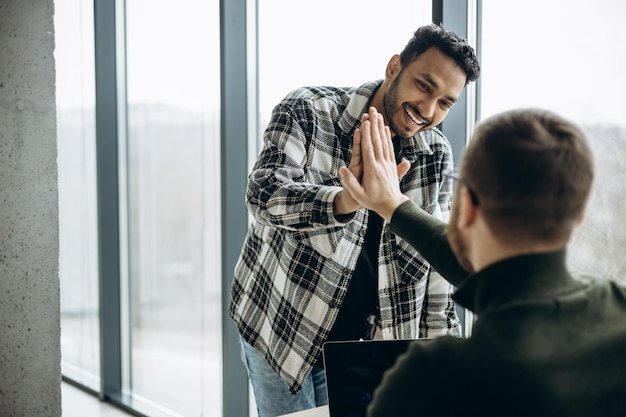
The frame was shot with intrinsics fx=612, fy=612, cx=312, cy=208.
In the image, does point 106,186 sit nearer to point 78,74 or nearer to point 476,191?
point 78,74

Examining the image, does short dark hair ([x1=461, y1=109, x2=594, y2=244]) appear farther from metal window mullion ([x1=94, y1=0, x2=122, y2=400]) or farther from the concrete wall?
metal window mullion ([x1=94, y1=0, x2=122, y2=400])

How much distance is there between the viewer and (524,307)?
0.68m

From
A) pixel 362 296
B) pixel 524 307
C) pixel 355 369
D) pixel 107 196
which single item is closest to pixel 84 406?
pixel 107 196

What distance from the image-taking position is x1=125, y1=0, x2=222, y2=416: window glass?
125 inches

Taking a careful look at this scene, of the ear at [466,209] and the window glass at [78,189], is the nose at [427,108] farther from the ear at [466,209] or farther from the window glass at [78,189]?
the window glass at [78,189]

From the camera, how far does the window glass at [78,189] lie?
12.9 feet

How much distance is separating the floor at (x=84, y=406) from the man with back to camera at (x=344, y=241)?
7.07 ft

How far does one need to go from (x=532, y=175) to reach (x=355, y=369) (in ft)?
1.94

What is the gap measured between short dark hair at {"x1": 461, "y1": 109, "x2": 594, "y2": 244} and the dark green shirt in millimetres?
37

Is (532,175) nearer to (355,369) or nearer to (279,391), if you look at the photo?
(355,369)

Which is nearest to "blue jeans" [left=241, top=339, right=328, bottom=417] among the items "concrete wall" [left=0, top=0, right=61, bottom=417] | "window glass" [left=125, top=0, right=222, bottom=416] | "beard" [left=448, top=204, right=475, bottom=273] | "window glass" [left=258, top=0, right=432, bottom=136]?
"concrete wall" [left=0, top=0, right=61, bottom=417]

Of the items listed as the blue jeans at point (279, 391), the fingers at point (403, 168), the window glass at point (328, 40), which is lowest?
the blue jeans at point (279, 391)

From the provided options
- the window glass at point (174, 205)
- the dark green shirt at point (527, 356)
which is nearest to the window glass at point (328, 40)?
the window glass at point (174, 205)

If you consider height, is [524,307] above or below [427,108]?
below
